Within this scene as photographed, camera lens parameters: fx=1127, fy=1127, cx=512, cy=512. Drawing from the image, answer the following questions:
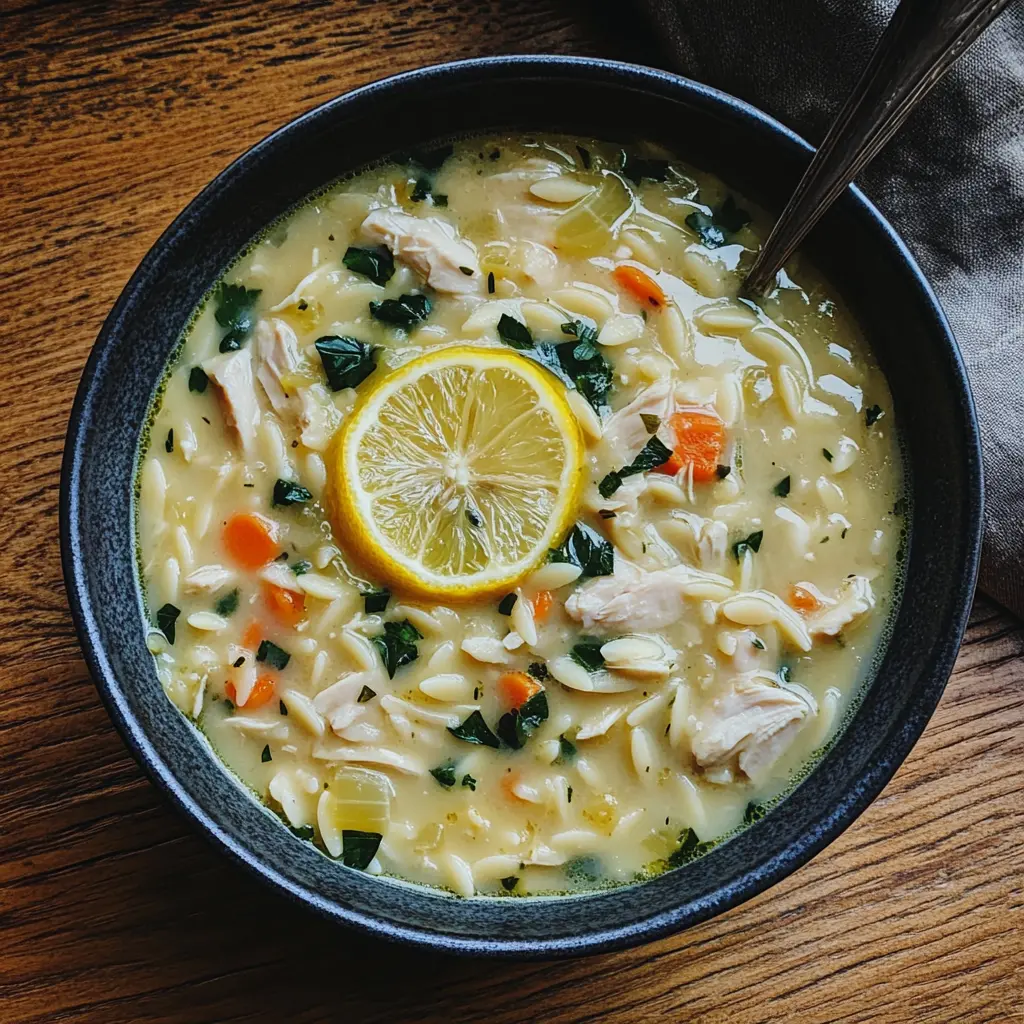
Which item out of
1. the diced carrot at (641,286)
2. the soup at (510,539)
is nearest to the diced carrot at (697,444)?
the soup at (510,539)

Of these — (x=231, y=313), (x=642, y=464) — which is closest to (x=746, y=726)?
(x=642, y=464)

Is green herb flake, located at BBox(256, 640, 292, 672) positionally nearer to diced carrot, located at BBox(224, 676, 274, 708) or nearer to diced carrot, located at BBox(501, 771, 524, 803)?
diced carrot, located at BBox(224, 676, 274, 708)

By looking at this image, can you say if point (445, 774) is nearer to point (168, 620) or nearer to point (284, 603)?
point (284, 603)

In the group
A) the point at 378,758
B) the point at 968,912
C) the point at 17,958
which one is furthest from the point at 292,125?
the point at 968,912

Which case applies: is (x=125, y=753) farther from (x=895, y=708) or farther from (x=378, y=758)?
(x=895, y=708)

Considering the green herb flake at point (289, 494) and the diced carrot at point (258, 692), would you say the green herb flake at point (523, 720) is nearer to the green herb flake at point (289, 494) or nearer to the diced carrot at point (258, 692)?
the diced carrot at point (258, 692)

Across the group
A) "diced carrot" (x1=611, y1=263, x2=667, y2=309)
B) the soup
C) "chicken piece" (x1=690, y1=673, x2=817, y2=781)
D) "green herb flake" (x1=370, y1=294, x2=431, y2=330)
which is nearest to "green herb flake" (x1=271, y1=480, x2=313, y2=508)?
the soup
